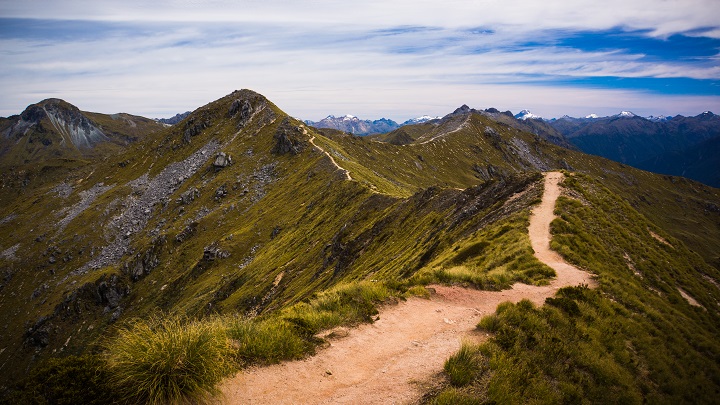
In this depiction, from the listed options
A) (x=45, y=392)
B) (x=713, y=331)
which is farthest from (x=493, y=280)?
(x=45, y=392)

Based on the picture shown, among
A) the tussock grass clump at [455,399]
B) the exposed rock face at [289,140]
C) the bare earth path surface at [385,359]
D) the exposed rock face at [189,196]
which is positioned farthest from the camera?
the exposed rock face at [189,196]

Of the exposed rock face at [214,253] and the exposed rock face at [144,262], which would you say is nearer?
the exposed rock face at [214,253]

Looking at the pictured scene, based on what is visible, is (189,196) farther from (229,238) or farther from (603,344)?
(603,344)

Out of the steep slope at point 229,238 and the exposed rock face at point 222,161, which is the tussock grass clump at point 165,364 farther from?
the exposed rock face at point 222,161

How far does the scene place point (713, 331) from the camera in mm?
21844

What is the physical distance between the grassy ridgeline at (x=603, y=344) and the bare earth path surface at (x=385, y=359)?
134cm

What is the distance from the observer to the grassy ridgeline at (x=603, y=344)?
11703 millimetres

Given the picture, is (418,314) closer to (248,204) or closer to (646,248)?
(646,248)

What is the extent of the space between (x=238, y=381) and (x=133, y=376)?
3192mm

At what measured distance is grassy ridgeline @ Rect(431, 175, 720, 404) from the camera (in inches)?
461

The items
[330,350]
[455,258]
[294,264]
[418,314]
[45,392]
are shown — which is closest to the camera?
[45,392]

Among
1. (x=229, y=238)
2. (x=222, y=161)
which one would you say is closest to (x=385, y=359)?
(x=229, y=238)

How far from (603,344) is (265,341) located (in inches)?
571

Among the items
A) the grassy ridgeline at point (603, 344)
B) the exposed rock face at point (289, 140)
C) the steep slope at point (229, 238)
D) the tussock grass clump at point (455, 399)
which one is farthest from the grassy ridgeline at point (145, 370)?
the exposed rock face at point (289, 140)
